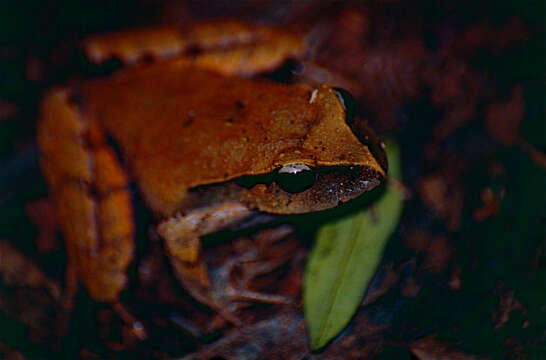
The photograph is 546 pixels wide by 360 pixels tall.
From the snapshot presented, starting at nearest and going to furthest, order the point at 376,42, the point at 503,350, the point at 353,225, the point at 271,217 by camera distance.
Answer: the point at 503,350 < the point at 353,225 < the point at 271,217 < the point at 376,42

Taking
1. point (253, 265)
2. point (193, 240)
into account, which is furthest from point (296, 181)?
point (193, 240)

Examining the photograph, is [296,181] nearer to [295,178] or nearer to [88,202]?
[295,178]

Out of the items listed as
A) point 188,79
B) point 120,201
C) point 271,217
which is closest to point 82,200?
point 120,201

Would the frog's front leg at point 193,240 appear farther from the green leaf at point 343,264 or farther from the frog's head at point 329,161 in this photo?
the green leaf at point 343,264

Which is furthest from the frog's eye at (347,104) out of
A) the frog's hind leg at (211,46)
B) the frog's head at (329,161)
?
the frog's hind leg at (211,46)

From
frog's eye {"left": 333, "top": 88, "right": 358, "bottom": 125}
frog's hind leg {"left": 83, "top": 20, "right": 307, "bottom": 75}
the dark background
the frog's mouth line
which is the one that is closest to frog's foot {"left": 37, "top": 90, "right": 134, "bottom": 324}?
the dark background

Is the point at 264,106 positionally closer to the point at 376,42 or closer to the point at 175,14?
the point at 376,42

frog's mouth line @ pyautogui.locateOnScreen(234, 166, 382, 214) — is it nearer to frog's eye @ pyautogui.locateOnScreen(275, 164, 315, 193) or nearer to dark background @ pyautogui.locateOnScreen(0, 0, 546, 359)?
frog's eye @ pyautogui.locateOnScreen(275, 164, 315, 193)
